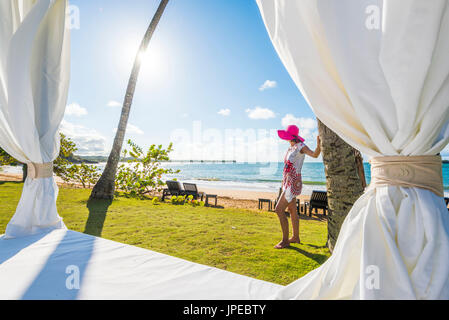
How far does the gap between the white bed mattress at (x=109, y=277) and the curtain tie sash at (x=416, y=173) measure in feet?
2.85

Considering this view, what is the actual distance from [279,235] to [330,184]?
4.56 ft

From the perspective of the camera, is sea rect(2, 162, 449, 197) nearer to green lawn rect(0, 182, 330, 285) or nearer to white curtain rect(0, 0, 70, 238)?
green lawn rect(0, 182, 330, 285)

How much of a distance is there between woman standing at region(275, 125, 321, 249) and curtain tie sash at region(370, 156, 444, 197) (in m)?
1.79

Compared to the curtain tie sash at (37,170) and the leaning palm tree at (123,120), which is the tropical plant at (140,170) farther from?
the curtain tie sash at (37,170)

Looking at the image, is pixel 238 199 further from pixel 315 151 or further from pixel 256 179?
pixel 256 179

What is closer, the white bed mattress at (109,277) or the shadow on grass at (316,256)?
the white bed mattress at (109,277)

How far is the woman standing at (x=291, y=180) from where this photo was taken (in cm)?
283

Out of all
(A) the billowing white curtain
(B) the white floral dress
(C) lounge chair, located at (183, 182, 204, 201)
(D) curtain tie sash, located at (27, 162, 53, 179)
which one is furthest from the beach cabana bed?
(C) lounge chair, located at (183, 182, 204, 201)

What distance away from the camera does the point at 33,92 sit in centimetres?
237

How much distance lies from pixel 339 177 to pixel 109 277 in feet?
8.00

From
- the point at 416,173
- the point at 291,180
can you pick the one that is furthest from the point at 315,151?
the point at 416,173

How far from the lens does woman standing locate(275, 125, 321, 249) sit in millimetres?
2829

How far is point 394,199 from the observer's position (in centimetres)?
96

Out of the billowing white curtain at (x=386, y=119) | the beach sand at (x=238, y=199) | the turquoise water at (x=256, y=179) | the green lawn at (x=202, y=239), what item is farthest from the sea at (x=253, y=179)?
the billowing white curtain at (x=386, y=119)
